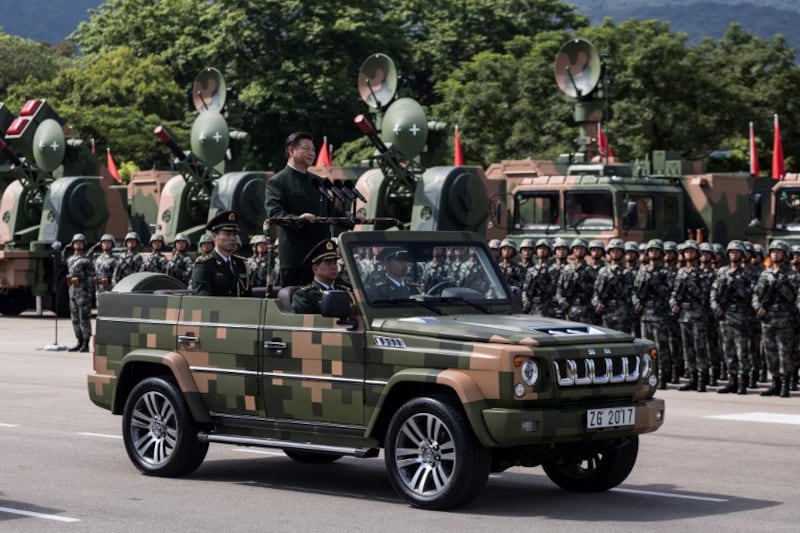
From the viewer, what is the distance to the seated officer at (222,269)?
11.7 m

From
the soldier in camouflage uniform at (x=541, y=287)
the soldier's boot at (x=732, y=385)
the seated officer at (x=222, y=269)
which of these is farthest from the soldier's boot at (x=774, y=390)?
the seated officer at (x=222, y=269)

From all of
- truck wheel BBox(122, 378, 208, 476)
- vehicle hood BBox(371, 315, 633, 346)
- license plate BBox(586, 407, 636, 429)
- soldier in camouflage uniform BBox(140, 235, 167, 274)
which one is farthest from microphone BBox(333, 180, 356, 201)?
soldier in camouflage uniform BBox(140, 235, 167, 274)

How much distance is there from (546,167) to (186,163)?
330 inches

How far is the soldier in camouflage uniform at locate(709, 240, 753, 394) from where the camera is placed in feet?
60.3

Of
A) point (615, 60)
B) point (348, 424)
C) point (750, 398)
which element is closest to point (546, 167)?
point (750, 398)

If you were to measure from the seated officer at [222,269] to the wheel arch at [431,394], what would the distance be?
2.01m

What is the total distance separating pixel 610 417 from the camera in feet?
32.5

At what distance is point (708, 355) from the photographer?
19.0 meters

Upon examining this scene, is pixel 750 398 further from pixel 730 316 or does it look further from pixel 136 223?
pixel 136 223

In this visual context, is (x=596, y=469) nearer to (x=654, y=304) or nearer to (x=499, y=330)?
(x=499, y=330)

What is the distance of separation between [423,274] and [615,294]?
29.8 feet

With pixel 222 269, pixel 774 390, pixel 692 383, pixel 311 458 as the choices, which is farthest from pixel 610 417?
pixel 692 383

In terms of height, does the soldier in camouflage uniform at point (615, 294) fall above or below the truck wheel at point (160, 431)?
above

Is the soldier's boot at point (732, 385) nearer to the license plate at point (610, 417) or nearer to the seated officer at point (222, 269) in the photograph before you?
the seated officer at point (222, 269)
